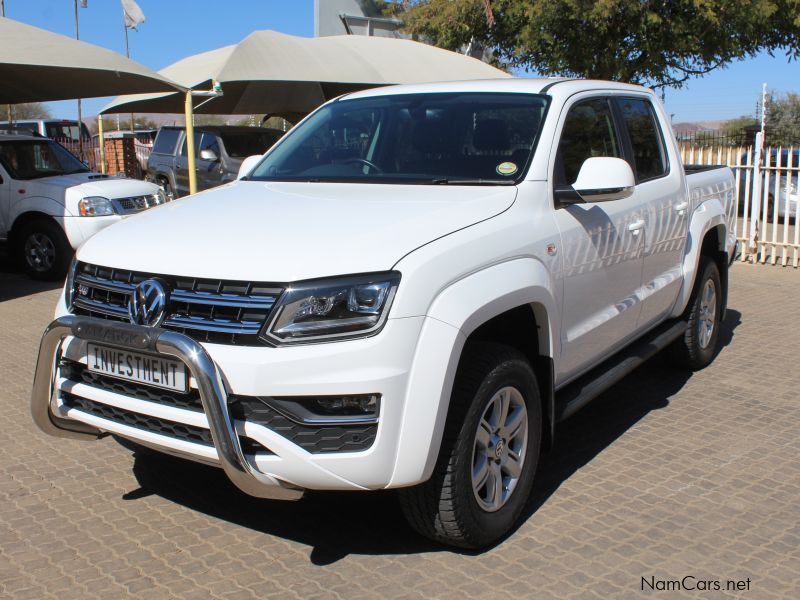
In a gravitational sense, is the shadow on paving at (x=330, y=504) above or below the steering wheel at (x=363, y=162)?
below

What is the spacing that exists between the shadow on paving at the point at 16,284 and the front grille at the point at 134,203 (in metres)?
1.21

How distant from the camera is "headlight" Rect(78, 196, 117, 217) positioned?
1052 centimetres

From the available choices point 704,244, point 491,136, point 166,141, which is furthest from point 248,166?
point 166,141

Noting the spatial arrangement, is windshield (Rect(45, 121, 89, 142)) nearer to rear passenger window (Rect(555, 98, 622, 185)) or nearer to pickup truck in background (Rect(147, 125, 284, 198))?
pickup truck in background (Rect(147, 125, 284, 198))

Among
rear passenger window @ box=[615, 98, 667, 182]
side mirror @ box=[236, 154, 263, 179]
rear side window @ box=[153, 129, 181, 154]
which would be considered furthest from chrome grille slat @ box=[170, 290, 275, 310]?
rear side window @ box=[153, 129, 181, 154]

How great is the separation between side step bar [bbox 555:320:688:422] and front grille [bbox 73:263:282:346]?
164cm

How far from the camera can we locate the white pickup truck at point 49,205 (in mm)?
10562

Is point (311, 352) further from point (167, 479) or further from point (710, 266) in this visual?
point (710, 266)

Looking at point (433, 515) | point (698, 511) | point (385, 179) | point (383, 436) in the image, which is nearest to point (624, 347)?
point (698, 511)

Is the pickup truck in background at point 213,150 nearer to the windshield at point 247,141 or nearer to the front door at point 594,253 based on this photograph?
the windshield at point 247,141

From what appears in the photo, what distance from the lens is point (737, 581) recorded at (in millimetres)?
3275

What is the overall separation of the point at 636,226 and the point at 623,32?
11.7m

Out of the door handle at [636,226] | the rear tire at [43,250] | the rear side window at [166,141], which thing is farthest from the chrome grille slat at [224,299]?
the rear side window at [166,141]

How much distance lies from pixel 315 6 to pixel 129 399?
2077cm
